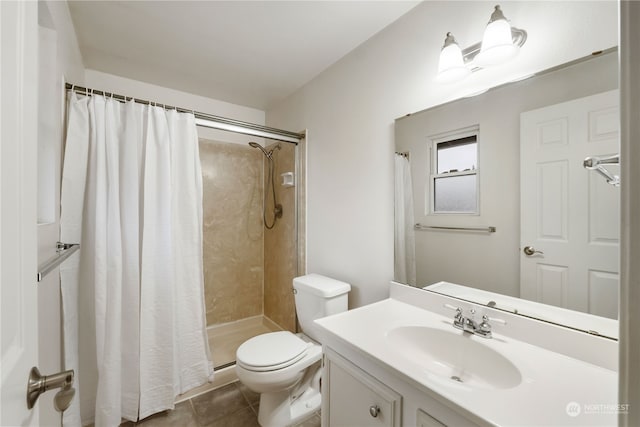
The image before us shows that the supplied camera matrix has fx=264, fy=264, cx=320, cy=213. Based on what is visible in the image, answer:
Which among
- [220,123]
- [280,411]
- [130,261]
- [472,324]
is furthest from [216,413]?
[220,123]

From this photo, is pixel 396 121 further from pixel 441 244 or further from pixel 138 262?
pixel 138 262

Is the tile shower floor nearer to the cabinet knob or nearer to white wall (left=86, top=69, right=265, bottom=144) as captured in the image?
the cabinet knob

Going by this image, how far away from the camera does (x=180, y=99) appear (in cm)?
238

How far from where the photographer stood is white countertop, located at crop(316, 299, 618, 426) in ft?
2.08

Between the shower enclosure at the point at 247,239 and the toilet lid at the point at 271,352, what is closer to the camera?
the toilet lid at the point at 271,352

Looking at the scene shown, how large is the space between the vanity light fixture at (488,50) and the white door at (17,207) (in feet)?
4.40

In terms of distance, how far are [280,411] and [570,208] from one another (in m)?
1.68

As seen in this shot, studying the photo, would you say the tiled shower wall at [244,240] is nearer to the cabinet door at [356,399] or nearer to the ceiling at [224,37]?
the ceiling at [224,37]

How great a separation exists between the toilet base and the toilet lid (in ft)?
0.81

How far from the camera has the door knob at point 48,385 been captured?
455 mm

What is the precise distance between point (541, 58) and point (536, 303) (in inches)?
36.6

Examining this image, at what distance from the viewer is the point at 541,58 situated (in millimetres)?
1000

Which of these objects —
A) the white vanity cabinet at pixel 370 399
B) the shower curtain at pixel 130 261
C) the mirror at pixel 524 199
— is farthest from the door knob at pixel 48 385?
the mirror at pixel 524 199

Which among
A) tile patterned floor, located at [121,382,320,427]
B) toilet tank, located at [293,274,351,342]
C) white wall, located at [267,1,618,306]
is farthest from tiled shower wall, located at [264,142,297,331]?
tile patterned floor, located at [121,382,320,427]
